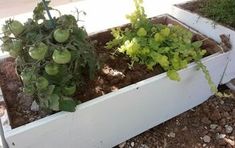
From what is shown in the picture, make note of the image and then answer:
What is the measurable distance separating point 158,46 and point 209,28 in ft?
1.28

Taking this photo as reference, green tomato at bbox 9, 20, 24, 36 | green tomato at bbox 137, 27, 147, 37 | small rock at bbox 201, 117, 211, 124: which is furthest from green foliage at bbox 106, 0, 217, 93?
green tomato at bbox 9, 20, 24, 36

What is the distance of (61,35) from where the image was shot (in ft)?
3.02

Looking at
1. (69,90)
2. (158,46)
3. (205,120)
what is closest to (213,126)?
(205,120)

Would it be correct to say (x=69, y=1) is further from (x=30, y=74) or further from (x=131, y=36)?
(x=30, y=74)

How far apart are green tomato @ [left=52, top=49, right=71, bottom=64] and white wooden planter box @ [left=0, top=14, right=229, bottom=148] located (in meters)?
0.19

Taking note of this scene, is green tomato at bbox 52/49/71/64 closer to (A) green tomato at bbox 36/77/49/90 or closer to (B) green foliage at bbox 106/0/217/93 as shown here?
(A) green tomato at bbox 36/77/49/90

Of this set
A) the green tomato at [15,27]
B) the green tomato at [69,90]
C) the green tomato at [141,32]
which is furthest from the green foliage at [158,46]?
the green tomato at [15,27]

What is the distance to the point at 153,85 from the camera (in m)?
1.18

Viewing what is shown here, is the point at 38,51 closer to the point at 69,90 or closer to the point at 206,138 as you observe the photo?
the point at 69,90

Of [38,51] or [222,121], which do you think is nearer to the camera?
[38,51]

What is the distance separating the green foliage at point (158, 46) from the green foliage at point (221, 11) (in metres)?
0.30

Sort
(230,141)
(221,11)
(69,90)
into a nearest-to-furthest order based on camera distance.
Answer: (69,90) → (230,141) → (221,11)

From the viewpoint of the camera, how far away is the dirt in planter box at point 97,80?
104cm

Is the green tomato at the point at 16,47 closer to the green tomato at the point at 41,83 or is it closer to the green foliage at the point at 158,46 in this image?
the green tomato at the point at 41,83
